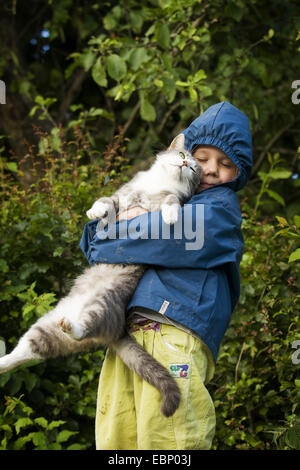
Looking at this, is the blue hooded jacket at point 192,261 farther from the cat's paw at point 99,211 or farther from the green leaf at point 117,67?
the green leaf at point 117,67

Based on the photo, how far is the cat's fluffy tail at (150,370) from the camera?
2.15m

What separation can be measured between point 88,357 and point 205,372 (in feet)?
5.22

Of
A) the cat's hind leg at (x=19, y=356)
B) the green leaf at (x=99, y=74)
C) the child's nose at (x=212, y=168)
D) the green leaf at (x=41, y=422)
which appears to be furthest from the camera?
the green leaf at (x=99, y=74)

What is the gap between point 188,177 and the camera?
9.21 feet

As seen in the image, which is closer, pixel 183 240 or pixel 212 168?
pixel 183 240

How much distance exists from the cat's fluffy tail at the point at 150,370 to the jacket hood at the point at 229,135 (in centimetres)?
89

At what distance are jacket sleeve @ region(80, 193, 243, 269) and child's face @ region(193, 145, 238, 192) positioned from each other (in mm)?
270

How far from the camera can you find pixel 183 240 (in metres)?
2.34

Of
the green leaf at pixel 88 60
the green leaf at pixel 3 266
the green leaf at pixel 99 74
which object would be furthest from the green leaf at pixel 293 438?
the green leaf at pixel 88 60

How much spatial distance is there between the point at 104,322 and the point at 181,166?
0.91 metres

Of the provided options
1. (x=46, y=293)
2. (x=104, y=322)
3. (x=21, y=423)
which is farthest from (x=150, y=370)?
(x=46, y=293)

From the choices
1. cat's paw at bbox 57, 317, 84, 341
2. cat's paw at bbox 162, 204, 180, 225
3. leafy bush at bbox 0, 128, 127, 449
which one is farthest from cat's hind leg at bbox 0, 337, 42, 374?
leafy bush at bbox 0, 128, 127, 449

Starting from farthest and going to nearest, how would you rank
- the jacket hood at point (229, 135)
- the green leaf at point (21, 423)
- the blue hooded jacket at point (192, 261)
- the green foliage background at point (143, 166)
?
the green foliage background at point (143, 166) → the green leaf at point (21, 423) → the jacket hood at point (229, 135) → the blue hooded jacket at point (192, 261)

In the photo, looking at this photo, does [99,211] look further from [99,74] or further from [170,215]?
[99,74]
